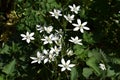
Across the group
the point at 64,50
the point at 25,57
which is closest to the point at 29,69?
the point at 25,57

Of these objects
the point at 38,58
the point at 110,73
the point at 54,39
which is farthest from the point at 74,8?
the point at 110,73

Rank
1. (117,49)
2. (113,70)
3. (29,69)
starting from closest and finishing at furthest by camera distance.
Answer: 1. (113,70)
2. (29,69)
3. (117,49)

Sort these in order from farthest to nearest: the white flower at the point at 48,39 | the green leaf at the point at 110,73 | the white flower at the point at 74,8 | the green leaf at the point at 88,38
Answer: the white flower at the point at 74,8, the green leaf at the point at 88,38, the white flower at the point at 48,39, the green leaf at the point at 110,73

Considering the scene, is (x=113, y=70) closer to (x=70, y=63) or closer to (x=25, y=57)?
(x=70, y=63)

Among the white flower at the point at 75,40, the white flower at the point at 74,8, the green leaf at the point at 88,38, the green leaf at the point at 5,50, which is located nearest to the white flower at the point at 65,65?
→ the white flower at the point at 75,40

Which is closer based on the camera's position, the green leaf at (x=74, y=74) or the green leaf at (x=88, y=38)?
the green leaf at (x=74, y=74)

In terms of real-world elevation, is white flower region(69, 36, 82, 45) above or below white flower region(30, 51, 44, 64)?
above

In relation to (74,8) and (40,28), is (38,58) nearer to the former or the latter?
(40,28)

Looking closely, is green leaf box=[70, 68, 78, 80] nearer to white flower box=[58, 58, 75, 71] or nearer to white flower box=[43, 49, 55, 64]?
white flower box=[58, 58, 75, 71]

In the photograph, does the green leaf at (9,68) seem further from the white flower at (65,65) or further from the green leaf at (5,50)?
the white flower at (65,65)

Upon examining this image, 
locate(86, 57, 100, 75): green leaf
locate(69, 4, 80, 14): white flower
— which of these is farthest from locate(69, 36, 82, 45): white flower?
locate(69, 4, 80, 14): white flower

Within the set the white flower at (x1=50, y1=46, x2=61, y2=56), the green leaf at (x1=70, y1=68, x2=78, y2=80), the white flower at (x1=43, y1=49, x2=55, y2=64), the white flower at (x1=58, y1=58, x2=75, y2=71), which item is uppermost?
the white flower at (x1=50, y1=46, x2=61, y2=56)
